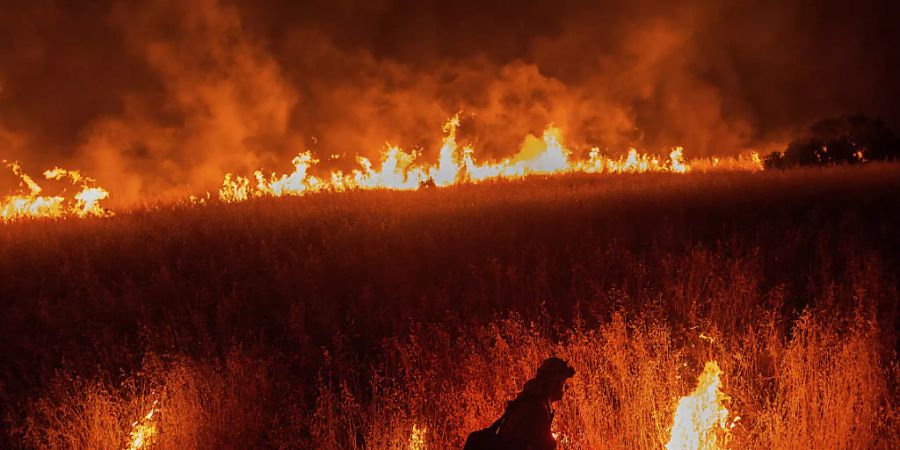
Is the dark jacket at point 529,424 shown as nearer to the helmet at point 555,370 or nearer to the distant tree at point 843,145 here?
the helmet at point 555,370

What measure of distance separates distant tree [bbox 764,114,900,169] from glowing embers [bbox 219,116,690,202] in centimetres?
369

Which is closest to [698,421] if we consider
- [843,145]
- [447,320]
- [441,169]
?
[447,320]

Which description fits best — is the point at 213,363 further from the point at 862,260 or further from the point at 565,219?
the point at 862,260

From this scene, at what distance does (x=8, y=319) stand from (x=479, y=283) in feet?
18.2

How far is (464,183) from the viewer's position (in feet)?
58.1

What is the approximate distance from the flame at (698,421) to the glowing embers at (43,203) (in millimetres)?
12353

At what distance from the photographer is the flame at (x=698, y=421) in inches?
150

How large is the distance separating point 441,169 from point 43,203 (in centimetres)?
1041

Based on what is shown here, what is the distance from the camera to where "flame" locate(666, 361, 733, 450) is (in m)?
3.80

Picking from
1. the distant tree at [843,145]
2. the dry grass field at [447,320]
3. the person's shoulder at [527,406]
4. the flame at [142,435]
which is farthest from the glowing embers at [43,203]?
the distant tree at [843,145]

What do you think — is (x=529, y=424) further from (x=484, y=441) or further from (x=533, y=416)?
(x=484, y=441)

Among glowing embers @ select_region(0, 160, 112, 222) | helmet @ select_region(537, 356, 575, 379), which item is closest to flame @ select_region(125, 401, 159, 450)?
helmet @ select_region(537, 356, 575, 379)

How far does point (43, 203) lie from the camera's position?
15766 mm

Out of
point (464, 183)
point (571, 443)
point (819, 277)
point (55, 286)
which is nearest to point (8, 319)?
point (55, 286)
